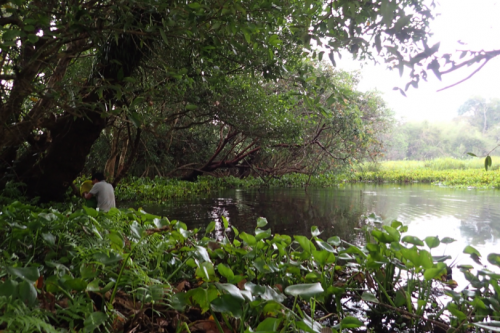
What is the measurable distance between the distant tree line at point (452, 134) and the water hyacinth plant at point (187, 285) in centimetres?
3728

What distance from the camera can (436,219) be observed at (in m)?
6.57

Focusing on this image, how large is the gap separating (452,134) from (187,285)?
148 feet

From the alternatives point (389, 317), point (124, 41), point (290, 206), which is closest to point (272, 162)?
point (290, 206)

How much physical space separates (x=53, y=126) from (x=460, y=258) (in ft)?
19.2

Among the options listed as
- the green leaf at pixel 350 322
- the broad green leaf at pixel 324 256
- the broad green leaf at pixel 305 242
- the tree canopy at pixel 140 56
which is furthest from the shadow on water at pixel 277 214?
the green leaf at pixel 350 322

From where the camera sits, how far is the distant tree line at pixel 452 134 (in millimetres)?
37562

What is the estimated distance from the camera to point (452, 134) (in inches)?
1554

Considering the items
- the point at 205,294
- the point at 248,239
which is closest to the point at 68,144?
the point at 248,239

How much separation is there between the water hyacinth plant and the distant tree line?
3728 centimetres

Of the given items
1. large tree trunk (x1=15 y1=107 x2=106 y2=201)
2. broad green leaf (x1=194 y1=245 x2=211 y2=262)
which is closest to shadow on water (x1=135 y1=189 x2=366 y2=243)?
large tree trunk (x1=15 y1=107 x2=106 y2=201)

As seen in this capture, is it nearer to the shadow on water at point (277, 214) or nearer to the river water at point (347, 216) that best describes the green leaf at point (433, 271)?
the river water at point (347, 216)

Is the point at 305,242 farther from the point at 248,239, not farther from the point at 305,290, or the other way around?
the point at 305,290

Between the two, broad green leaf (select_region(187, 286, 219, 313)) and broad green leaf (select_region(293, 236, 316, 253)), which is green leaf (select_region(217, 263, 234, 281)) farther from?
broad green leaf (select_region(293, 236, 316, 253))

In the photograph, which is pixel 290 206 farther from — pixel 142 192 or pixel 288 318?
pixel 288 318
